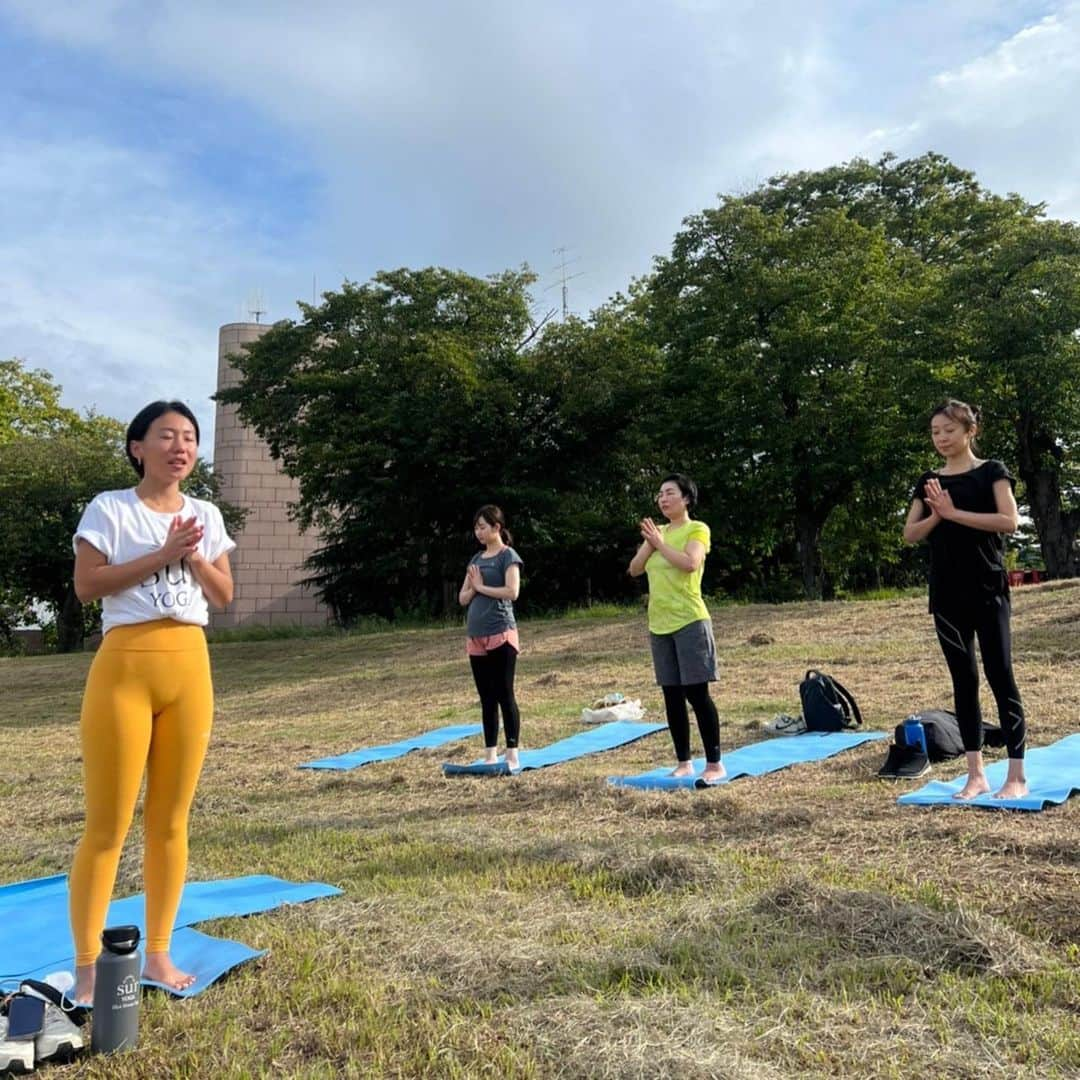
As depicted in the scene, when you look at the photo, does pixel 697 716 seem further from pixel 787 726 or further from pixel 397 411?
pixel 397 411

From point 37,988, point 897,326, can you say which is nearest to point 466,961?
point 37,988

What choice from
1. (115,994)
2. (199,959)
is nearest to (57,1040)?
(115,994)

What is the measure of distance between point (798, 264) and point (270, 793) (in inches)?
750

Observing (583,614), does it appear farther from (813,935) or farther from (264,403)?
(813,935)

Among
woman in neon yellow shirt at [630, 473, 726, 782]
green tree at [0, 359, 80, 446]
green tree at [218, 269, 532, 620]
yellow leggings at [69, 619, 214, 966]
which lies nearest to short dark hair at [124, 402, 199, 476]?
yellow leggings at [69, 619, 214, 966]

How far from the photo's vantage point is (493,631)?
6762mm

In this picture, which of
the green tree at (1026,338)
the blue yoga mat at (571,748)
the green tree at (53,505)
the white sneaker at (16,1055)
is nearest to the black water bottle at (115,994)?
the white sneaker at (16,1055)

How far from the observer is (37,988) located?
8.59 feet

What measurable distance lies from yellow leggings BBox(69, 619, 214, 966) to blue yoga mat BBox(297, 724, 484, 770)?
478 cm

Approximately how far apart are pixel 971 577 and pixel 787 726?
3.06 m

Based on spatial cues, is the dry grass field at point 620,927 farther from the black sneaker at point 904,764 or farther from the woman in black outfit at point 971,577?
the woman in black outfit at point 971,577

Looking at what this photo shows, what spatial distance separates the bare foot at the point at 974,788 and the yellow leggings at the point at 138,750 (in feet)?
11.5

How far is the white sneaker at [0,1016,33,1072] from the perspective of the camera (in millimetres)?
2367

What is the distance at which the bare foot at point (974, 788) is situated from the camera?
4.61m
